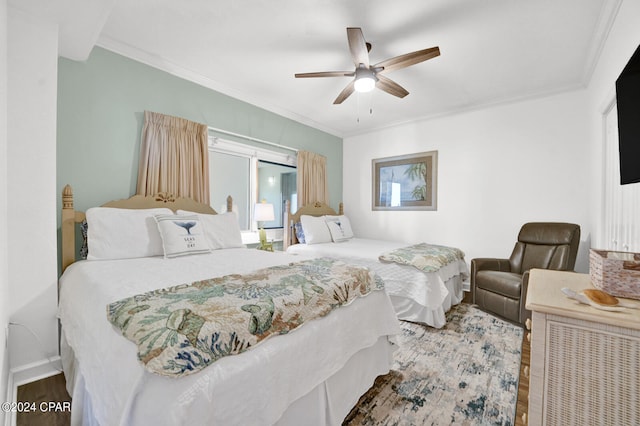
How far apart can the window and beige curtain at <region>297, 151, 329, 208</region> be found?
0.16 meters

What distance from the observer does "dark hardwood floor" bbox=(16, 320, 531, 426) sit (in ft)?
4.91

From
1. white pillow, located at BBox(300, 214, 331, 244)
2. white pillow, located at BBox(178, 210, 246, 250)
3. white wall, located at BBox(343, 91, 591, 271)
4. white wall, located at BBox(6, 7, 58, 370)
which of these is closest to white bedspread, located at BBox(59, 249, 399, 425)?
white wall, located at BBox(6, 7, 58, 370)

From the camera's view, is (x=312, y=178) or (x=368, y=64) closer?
(x=368, y=64)

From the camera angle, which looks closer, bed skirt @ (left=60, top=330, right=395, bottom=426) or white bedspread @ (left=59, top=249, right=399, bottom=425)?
white bedspread @ (left=59, top=249, right=399, bottom=425)

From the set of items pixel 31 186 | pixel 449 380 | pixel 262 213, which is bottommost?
pixel 449 380

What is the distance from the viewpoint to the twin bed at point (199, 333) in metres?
0.86

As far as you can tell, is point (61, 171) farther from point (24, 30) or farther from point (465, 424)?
point (465, 424)

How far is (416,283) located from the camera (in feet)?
9.34

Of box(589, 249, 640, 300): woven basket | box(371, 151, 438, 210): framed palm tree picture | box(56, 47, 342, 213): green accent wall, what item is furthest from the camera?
box(371, 151, 438, 210): framed palm tree picture

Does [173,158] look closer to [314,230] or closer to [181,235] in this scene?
[181,235]

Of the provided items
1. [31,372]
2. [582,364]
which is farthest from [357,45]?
[31,372]

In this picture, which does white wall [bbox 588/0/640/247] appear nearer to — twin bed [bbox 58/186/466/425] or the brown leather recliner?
the brown leather recliner

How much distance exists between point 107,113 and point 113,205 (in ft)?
2.74

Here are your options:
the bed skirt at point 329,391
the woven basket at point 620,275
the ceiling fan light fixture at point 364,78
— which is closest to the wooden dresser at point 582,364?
the woven basket at point 620,275
